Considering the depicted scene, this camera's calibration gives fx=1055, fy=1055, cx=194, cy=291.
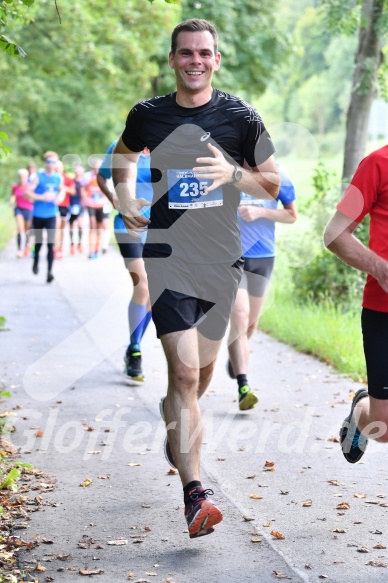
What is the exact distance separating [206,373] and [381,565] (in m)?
1.66

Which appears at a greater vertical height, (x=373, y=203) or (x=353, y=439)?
(x=373, y=203)

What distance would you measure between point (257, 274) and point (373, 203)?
3.81 meters

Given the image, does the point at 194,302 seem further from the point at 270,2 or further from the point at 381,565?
the point at 270,2

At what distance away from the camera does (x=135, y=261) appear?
9555 millimetres

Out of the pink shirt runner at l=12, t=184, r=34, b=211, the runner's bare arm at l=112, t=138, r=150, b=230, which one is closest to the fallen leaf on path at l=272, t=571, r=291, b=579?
the runner's bare arm at l=112, t=138, r=150, b=230

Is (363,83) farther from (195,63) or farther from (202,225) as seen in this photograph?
(202,225)

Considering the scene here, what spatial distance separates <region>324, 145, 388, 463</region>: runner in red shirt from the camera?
4969 mm

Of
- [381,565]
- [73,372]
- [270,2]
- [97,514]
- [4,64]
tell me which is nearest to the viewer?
[381,565]

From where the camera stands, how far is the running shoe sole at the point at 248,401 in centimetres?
817

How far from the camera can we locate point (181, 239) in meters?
5.48

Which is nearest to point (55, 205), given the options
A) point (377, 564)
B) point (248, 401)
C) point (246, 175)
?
point (248, 401)

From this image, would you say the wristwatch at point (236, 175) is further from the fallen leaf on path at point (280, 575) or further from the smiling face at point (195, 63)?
the fallen leaf on path at point (280, 575)

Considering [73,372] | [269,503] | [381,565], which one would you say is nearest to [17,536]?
A: [269,503]

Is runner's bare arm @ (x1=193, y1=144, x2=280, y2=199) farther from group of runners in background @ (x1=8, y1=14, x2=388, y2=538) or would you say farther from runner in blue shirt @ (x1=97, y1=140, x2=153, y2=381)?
runner in blue shirt @ (x1=97, y1=140, x2=153, y2=381)
